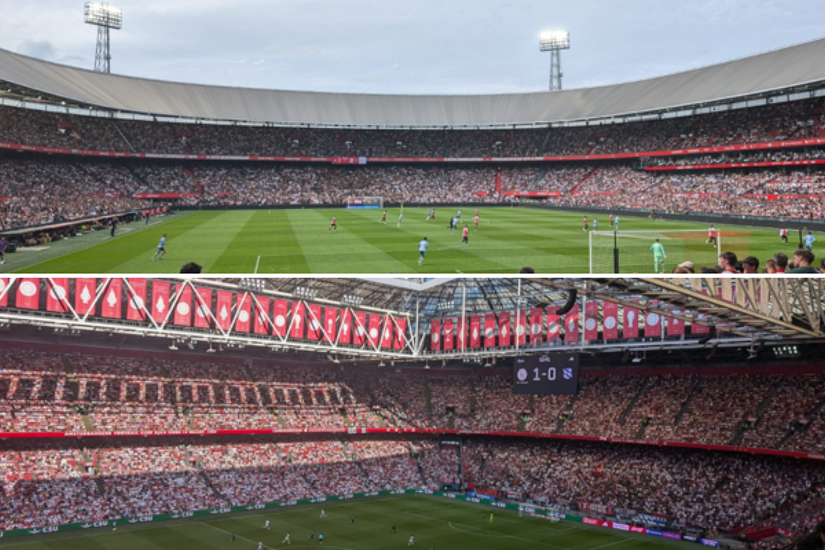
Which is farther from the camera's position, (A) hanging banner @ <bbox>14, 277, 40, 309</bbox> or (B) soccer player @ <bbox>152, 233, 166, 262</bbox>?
(B) soccer player @ <bbox>152, 233, 166, 262</bbox>

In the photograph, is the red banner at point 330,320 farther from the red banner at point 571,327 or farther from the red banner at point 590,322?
the red banner at point 590,322

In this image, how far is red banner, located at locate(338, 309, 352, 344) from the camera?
113 ft

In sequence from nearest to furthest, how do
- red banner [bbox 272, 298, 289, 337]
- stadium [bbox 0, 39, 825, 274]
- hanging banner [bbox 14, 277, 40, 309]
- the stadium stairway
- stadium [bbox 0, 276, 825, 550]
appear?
1. hanging banner [bbox 14, 277, 40, 309]
2. stadium [bbox 0, 39, 825, 274]
3. red banner [bbox 272, 298, 289, 337]
4. stadium [bbox 0, 276, 825, 550]
5. the stadium stairway

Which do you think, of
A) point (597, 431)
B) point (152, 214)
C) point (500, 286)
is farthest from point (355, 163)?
point (597, 431)

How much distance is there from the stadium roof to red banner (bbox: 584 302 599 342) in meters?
31.7

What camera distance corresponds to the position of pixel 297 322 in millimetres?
32250

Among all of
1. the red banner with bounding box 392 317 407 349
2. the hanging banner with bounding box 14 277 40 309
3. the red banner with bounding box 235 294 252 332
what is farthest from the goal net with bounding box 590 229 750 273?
the hanging banner with bounding box 14 277 40 309

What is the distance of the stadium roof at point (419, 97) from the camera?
56.9 meters

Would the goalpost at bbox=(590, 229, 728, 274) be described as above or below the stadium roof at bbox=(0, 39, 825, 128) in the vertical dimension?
below

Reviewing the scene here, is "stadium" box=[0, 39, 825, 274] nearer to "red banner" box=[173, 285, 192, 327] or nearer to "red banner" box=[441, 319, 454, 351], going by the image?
"red banner" box=[173, 285, 192, 327]

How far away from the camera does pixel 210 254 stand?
28875mm

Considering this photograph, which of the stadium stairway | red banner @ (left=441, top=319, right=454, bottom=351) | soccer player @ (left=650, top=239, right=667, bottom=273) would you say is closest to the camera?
soccer player @ (left=650, top=239, right=667, bottom=273)

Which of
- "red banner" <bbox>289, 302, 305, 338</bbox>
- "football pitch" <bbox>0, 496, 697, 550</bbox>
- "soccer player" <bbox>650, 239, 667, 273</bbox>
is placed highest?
"soccer player" <bbox>650, 239, 667, 273</bbox>

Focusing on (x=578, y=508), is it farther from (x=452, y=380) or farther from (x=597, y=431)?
(x=452, y=380)
